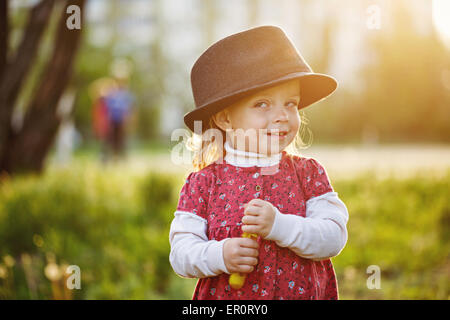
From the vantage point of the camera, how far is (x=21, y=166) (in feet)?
19.0

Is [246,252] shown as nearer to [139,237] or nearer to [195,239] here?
[195,239]

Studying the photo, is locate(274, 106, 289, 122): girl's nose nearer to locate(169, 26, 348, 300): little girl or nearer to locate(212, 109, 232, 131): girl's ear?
locate(169, 26, 348, 300): little girl

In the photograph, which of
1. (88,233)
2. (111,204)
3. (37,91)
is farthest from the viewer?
(37,91)

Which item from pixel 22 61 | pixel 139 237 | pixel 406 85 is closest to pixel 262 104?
pixel 139 237

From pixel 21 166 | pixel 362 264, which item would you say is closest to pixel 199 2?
pixel 21 166

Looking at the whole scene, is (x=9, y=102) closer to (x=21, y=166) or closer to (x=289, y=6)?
(x=21, y=166)

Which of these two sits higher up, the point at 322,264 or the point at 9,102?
the point at 9,102

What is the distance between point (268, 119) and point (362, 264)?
2400 mm

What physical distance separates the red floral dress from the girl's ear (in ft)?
0.46

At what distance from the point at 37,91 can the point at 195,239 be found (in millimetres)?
4717

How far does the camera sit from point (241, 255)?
160 cm

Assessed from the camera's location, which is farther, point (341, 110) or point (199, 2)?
point (199, 2)

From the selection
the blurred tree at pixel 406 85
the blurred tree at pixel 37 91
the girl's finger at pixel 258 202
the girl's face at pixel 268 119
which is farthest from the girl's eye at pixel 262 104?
the blurred tree at pixel 406 85

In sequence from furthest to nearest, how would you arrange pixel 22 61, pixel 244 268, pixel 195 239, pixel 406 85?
pixel 406 85 < pixel 22 61 < pixel 195 239 < pixel 244 268
